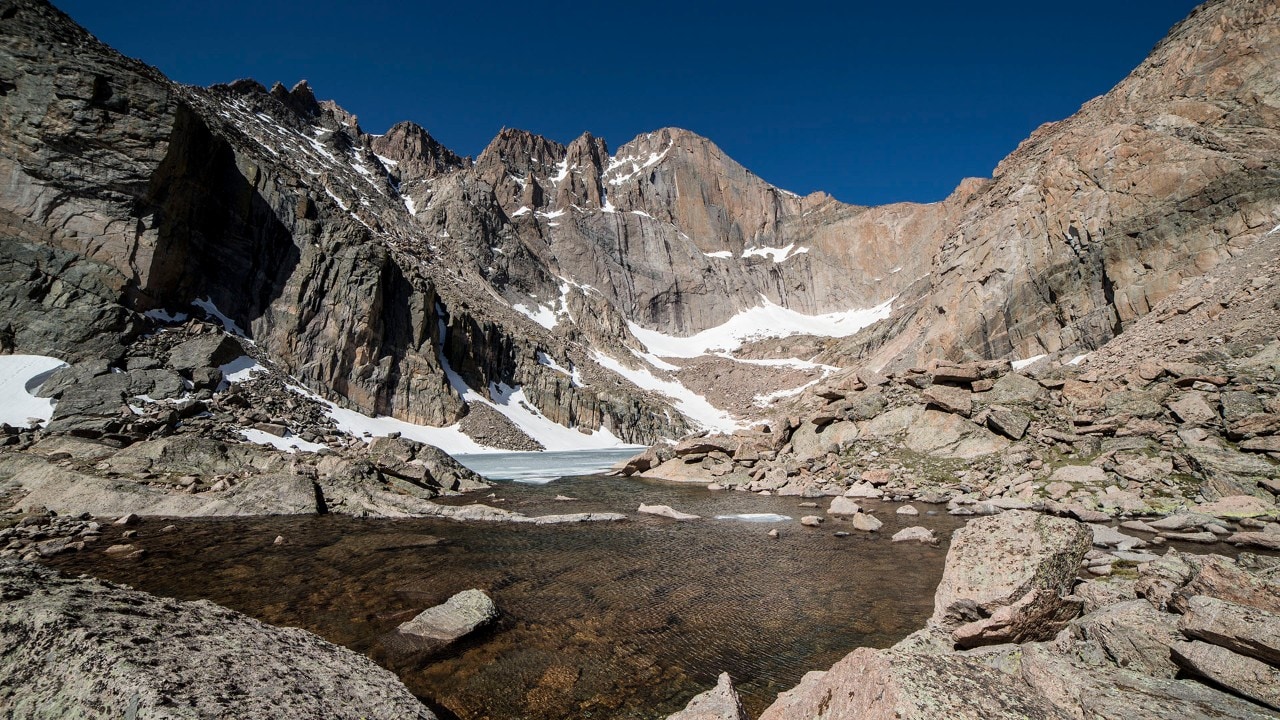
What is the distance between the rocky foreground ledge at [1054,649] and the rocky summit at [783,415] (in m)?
0.04

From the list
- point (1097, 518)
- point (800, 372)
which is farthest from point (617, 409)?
point (1097, 518)

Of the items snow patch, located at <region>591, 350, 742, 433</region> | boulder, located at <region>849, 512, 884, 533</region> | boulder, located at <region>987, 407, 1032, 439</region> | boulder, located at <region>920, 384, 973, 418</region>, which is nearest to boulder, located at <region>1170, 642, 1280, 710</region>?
boulder, located at <region>849, 512, 884, 533</region>

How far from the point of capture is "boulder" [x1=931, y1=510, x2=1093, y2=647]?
578 cm

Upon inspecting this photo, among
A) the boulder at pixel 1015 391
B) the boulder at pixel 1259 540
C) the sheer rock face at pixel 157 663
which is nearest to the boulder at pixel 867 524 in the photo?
the boulder at pixel 1259 540

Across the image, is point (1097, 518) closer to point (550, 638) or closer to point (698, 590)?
point (698, 590)

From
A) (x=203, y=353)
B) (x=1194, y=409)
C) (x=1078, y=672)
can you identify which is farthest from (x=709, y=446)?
(x=203, y=353)

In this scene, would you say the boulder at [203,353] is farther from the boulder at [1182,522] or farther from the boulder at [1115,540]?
the boulder at [1182,522]

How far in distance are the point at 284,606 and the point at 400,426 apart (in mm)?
56933

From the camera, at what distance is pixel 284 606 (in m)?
8.91

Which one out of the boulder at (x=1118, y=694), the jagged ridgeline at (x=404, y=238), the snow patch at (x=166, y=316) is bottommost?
the boulder at (x=1118, y=694)

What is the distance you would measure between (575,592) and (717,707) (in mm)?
5842

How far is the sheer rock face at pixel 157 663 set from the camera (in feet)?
10.1

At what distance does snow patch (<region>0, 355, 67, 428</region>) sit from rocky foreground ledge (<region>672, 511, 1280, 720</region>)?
41.3 m

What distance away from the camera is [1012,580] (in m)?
6.15
